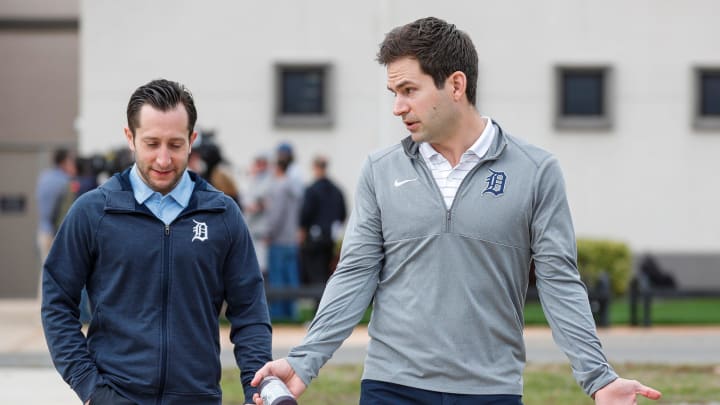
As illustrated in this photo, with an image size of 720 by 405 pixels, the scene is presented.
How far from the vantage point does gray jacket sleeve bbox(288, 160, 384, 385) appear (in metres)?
4.52

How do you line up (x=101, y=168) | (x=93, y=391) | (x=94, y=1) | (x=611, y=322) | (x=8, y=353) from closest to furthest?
1. (x=93, y=391)
2. (x=8, y=353)
3. (x=101, y=168)
4. (x=611, y=322)
5. (x=94, y=1)

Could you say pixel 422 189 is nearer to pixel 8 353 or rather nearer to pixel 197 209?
pixel 197 209

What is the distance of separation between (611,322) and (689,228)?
4.91 m

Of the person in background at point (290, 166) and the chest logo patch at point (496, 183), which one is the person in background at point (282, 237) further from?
the chest logo patch at point (496, 183)

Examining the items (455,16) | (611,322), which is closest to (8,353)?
(611,322)

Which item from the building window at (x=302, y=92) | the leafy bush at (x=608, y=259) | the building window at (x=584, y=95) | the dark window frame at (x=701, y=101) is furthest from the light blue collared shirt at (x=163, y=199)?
the dark window frame at (x=701, y=101)

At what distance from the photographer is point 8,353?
12.2 metres

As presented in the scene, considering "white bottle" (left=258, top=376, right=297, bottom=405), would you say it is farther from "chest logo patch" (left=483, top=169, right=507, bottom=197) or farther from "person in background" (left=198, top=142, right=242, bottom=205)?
"person in background" (left=198, top=142, right=242, bottom=205)

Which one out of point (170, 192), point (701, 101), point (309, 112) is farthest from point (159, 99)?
point (701, 101)

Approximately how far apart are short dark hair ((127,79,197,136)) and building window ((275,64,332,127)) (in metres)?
15.6

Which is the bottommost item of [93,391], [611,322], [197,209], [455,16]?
[611,322]

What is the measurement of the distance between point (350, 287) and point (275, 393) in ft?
1.71

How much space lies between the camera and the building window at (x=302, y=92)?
66.3 feet

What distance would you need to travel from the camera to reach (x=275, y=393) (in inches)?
165
